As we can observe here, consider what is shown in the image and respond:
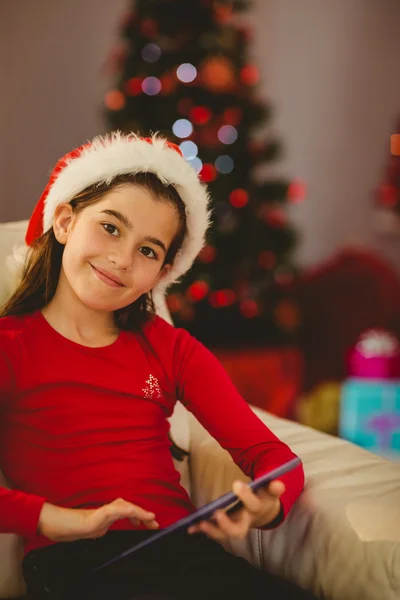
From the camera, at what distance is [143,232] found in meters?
0.97

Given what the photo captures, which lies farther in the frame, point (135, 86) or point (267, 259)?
point (267, 259)

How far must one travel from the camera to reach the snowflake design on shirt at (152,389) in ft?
3.38

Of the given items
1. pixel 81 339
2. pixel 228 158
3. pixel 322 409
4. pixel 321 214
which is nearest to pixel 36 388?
pixel 81 339

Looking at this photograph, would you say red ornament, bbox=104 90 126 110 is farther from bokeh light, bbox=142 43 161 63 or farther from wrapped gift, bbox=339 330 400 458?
wrapped gift, bbox=339 330 400 458

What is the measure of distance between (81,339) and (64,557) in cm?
31

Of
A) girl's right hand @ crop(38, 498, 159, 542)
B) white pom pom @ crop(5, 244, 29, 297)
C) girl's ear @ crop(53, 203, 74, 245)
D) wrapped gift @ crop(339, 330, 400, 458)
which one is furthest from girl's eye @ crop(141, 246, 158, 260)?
wrapped gift @ crop(339, 330, 400, 458)

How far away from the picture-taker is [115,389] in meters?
1.01

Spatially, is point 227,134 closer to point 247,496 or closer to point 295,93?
point 295,93

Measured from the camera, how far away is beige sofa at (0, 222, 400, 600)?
0.86 metres

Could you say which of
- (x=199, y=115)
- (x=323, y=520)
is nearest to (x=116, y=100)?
(x=199, y=115)

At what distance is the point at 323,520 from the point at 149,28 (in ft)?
8.56

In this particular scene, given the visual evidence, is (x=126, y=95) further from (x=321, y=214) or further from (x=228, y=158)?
(x=321, y=214)

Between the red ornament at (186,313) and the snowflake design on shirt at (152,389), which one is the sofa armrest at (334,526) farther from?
the red ornament at (186,313)

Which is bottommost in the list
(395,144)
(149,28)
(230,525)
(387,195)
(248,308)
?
(248,308)
